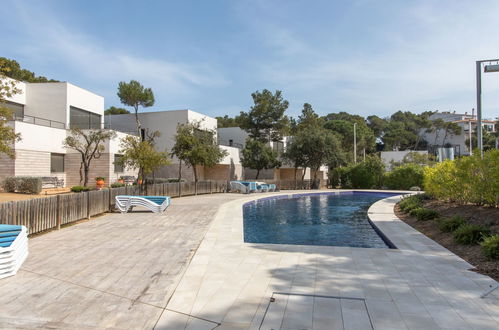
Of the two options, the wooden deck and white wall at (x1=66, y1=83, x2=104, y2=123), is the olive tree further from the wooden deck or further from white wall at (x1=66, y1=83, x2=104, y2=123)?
the wooden deck

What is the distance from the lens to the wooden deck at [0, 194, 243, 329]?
3.97 m

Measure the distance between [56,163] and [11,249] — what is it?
61.2ft

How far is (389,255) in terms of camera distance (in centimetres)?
670

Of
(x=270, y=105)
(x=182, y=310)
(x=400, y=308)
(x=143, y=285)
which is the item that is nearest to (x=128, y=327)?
(x=182, y=310)

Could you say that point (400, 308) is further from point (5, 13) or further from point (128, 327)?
point (5, 13)

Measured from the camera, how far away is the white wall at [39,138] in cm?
1862

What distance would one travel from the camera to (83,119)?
25281 millimetres

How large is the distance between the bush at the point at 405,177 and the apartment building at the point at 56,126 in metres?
22.7

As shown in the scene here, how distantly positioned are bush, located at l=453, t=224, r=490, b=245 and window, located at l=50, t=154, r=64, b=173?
21973mm

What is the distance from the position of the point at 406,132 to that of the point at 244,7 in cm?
7012

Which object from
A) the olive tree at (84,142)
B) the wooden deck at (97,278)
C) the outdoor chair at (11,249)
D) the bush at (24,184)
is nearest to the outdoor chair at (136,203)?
the wooden deck at (97,278)

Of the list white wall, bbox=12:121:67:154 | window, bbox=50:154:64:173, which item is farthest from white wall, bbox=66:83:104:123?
window, bbox=50:154:64:173

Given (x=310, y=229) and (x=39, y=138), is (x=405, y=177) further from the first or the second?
(x=39, y=138)

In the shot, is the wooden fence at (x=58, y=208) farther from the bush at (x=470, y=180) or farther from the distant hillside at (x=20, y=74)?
the distant hillside at (x=20, y=74)
